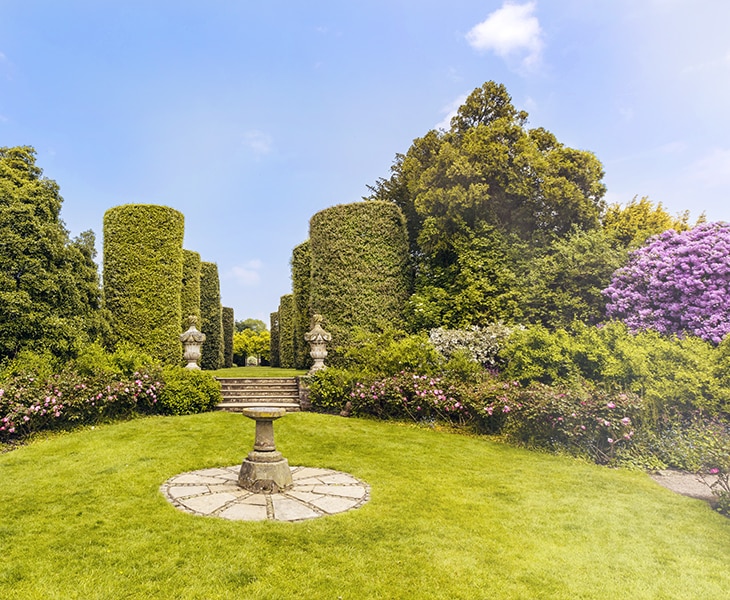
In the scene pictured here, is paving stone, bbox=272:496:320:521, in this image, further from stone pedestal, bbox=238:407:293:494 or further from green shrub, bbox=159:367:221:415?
green shrub, bbox=159:367:221:415

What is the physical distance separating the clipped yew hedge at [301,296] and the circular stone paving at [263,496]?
41.8ft

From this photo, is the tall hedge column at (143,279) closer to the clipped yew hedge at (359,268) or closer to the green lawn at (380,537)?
the clipped yew hedge at (359,268)

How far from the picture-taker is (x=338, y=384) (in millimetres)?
11094

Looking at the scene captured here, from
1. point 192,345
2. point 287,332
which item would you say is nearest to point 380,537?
point 192,345

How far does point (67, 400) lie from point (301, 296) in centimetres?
1173

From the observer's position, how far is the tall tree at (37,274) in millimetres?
9273

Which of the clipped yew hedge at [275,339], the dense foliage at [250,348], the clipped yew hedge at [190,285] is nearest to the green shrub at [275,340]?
the clipped yew hedge at [275,339]

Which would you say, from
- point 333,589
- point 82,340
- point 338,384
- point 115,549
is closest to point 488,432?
point 338,384

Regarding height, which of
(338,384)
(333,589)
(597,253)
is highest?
(597,253)

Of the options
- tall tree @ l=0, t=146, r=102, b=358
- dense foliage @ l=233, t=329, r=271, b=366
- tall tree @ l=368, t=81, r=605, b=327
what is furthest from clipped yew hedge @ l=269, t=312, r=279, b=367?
tall tree @ l=0, t=146, r=102, b=358

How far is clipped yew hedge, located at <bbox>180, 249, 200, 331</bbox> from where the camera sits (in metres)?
18.1

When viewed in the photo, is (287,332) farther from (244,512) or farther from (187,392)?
(244,512)

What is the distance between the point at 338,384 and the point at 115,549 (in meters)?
7.47

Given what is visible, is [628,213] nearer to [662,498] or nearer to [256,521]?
[662,498]
